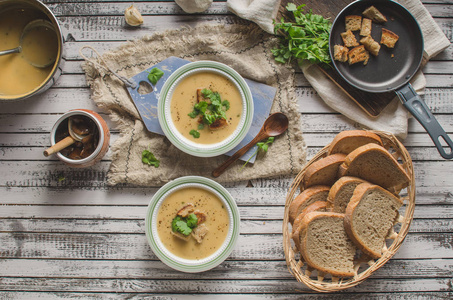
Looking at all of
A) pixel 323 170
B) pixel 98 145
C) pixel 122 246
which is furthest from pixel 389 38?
pixel 122 246

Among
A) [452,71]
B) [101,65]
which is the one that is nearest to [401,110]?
[452,71]

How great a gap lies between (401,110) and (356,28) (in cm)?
56

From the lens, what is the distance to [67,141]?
1949mm

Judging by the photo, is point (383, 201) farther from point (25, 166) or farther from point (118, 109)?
point (25, 166)

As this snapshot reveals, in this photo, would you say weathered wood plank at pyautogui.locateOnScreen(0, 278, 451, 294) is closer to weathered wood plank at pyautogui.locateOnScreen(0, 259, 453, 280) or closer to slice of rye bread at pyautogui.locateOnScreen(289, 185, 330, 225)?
weathered wood plank at pyautogui.locateOnScreen(0, 259, 453, 280)

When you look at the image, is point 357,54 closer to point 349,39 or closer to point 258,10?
point 349,39

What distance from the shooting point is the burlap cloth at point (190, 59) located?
218 cm

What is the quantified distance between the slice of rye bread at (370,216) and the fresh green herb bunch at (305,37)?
788mm

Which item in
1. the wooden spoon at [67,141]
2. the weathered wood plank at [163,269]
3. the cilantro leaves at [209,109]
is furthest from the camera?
the weathered wood plank at [163,269]

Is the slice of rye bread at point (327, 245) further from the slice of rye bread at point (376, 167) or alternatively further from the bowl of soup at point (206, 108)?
the bowl of soup at point (206, 108)

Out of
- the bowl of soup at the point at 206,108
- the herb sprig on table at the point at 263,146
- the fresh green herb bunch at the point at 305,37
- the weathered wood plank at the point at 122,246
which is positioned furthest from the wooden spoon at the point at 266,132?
the weathered wood plank at the point at 122,246

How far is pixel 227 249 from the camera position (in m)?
2.03

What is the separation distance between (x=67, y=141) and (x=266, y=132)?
1.11m

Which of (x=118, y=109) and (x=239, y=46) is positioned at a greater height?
(x=239, y=46)
